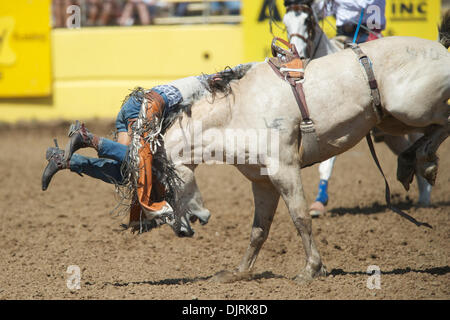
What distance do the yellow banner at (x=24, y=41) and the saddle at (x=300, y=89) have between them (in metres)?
7.53

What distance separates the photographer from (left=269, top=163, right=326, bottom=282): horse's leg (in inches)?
161

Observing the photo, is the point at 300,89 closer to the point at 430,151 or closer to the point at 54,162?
the point at 430,151

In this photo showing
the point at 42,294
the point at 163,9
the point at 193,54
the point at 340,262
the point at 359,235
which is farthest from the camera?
the point at 163,9

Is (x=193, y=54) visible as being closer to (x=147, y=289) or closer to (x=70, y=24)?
(x=70, y=24)

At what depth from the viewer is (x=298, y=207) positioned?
4148 mm

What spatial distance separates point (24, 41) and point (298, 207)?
818 centimetres

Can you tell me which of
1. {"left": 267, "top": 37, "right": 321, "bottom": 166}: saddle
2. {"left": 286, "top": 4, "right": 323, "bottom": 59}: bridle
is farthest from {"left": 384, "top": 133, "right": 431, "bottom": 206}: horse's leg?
{"left": 267, "top": 37, "right": 321, "bottom": 166}: saddle

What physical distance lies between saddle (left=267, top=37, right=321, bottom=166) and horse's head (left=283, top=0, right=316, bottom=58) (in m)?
1.70

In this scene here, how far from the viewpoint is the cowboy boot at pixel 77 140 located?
13.8 feet

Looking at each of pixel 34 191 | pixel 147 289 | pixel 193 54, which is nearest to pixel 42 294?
pixel 147 289

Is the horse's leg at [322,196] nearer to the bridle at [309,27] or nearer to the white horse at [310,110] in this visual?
the bridle at [309,27]

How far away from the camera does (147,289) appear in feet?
13.6

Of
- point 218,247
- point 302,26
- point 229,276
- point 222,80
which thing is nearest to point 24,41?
point 302,26

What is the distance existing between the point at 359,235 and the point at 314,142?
1.75 meters
